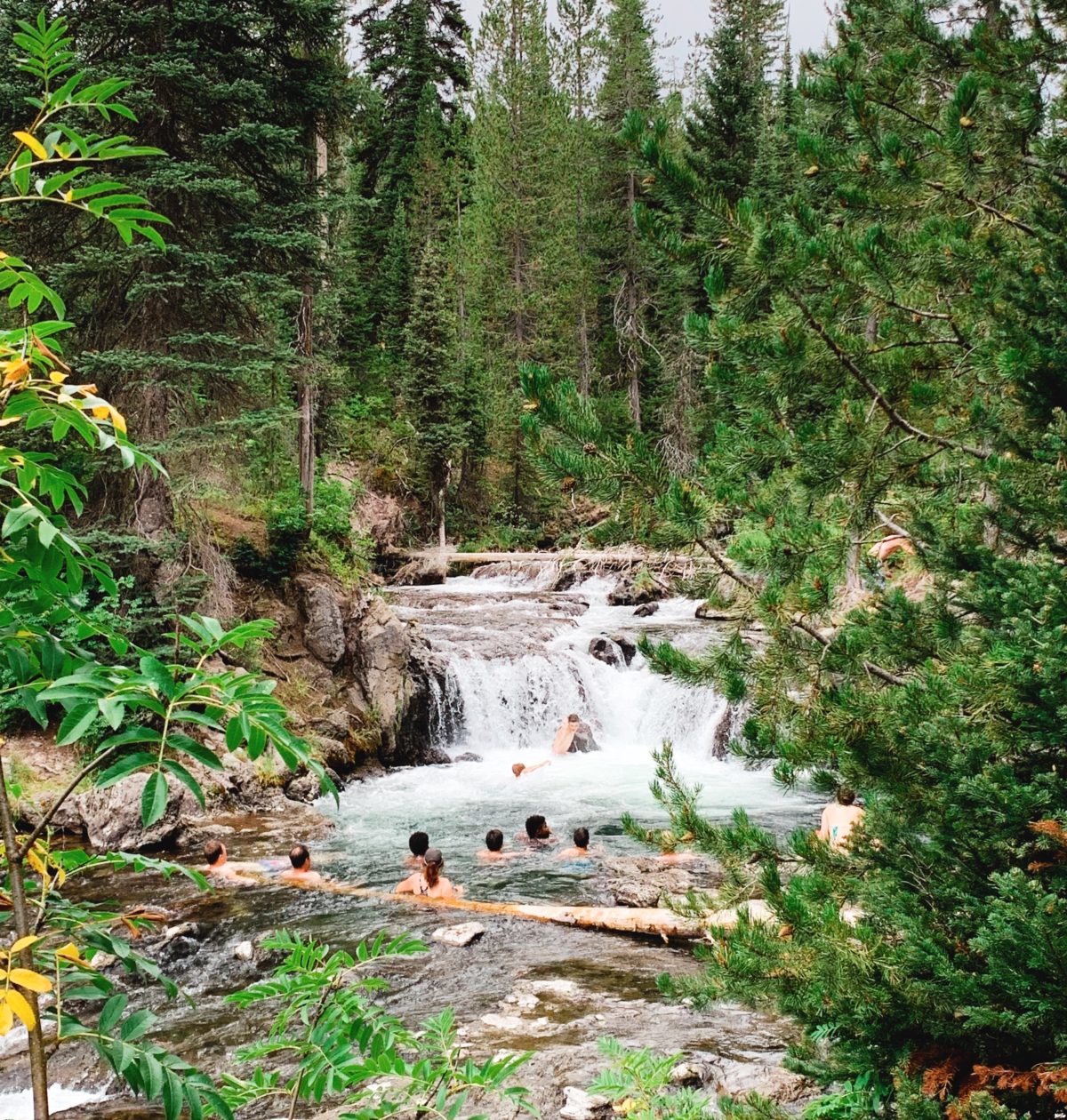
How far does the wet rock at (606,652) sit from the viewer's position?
16.7 metres

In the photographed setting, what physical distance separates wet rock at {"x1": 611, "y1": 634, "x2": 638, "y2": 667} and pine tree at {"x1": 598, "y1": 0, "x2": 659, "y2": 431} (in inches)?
622

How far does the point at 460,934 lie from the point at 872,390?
239 inches

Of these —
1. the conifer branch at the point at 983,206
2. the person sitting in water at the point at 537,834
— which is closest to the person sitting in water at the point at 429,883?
the person sitting in water at the point at 537,834

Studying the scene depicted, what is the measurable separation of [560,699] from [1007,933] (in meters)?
13.8

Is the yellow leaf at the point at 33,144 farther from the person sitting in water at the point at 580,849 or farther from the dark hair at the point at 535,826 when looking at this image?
the dark hair at the point at 535,826

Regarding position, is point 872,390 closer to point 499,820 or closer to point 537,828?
point 537,828

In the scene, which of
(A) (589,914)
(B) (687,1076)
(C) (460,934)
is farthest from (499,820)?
(B) (687,1076)

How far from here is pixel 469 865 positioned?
9805 millimetres

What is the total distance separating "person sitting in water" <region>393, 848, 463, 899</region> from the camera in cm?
845

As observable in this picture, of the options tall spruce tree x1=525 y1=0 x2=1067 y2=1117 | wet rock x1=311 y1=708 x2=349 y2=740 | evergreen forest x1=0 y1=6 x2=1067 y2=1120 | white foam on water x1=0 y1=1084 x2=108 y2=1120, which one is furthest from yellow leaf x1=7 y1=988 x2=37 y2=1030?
wet rock x1=311 y1=708 x2=349 y2=740

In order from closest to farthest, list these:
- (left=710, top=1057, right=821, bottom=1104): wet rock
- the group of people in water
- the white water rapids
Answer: (left=710, top=1057, right=821, bottom=1104): wet rock < the group of people in water < the white water rapids

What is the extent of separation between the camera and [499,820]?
11547 mm

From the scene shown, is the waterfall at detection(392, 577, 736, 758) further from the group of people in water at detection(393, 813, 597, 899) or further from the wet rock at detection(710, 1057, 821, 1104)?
the wet rock at detection(710, 1057, 821, 1104)

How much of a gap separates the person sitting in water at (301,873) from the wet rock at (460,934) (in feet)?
6.08
